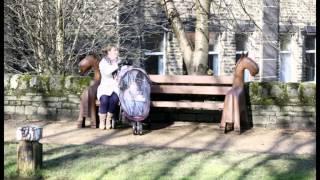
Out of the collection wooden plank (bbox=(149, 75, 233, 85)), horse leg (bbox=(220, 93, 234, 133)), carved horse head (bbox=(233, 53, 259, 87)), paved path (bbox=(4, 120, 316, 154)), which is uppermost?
carved horse head (bbox=(233, 53, 259, 87))

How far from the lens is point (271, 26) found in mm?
19266

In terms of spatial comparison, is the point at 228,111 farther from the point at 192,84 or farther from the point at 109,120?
the point at 109,120

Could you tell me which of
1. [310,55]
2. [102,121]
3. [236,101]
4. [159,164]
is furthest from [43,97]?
[310,55]

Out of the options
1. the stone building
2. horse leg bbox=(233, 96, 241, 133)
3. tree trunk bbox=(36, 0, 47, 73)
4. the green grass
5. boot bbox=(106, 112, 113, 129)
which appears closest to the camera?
the green grass

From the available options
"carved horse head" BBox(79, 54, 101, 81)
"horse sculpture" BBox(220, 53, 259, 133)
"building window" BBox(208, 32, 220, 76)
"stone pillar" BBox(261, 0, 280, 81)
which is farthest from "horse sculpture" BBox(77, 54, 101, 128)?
"stone pillar" BBox(261, 0, 280, 81)

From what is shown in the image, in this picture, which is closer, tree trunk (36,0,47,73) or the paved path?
the paved path

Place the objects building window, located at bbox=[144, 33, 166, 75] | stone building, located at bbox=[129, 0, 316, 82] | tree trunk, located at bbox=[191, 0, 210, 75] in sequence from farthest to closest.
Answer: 1. building window, located at bbox=[144, 33, 166, 75]
2. stone building, located at bbox=[129, 0, 316, 82]
3. tree trunk, located at bbox=[191, 0, 210, 75]

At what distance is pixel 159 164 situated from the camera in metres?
7.02

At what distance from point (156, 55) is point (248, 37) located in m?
3.15

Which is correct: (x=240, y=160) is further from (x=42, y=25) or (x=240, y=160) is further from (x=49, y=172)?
(x=42, y=25)

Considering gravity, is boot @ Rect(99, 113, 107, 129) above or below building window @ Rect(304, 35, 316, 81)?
below

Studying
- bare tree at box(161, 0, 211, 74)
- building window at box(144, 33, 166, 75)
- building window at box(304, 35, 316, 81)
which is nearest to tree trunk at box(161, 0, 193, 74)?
bare tree at box(161, 0, 211, 74)

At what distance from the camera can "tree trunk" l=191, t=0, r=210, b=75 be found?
12023mm

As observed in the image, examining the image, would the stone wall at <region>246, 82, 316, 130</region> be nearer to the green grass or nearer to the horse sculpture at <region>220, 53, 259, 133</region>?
the horse sculpture at <region>220, 53, 259, 133</region>
